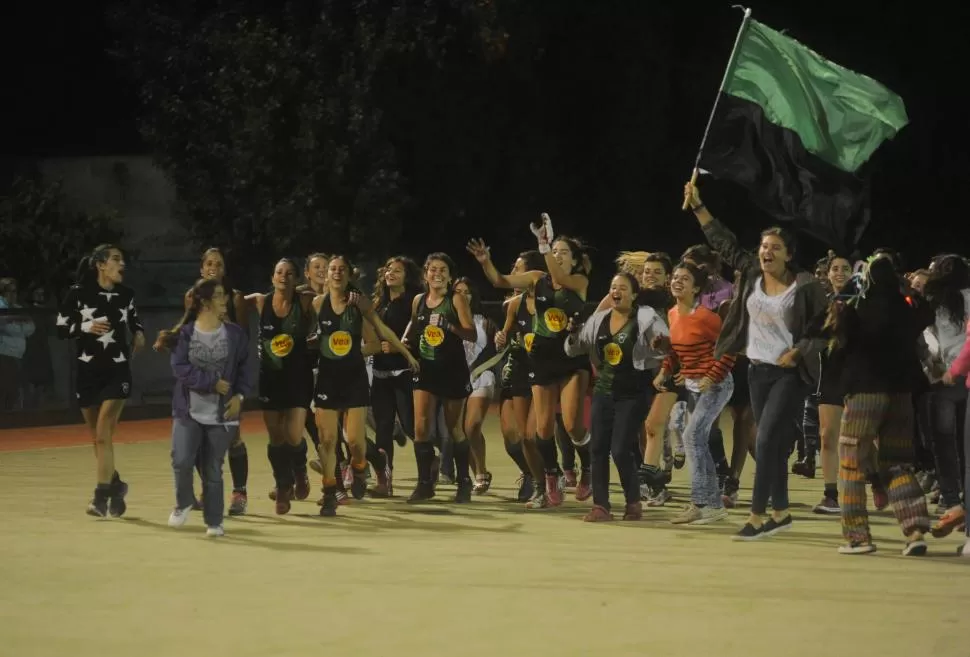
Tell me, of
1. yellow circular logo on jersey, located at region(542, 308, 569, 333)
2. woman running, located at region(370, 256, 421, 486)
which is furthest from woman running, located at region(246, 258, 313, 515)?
yellow circular logo on jersey, located at region(542, 308, 569, 333)

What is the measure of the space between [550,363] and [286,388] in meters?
2.09

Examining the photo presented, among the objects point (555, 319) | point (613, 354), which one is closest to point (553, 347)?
point (555, 319)

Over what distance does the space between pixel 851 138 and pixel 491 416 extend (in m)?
14.2

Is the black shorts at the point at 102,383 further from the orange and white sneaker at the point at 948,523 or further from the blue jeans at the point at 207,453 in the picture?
the orange and white sneaker at the point at 948,523

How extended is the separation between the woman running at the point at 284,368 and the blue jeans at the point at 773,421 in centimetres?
370

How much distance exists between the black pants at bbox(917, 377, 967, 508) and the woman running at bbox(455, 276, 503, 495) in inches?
145

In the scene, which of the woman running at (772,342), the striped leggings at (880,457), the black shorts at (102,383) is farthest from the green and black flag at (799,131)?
the black shorts at (102,383)

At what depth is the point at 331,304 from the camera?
44.8ft

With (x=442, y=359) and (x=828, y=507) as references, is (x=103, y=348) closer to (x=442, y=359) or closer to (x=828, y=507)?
(x=442, y=359)

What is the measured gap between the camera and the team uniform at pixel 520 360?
14.4m

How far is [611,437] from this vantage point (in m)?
13.1

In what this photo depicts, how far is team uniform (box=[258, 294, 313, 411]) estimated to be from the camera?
13.6 m

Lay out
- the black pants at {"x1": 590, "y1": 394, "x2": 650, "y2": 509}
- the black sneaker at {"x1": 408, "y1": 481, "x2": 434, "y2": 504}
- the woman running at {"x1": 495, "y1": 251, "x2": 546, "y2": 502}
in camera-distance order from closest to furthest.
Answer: the black pants at {"x1": 590, "y1": 394, "x2": 650, "y2": 509} → the woman running at {"x1": 495, "y1": 251, "x2": 546, "y2": 502} → the black sneaker at {"x1": 408, "y1": 481, "x2": 434, "y2": 504}

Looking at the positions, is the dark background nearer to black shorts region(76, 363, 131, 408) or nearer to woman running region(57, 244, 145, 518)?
woman running region(57, 244, 145, 518)
